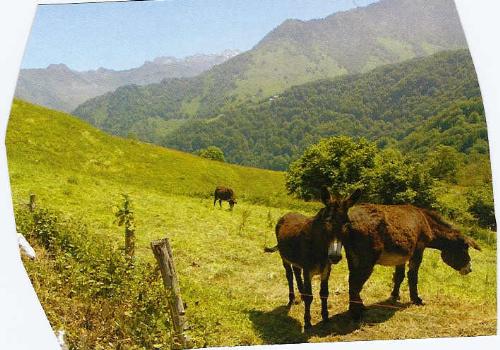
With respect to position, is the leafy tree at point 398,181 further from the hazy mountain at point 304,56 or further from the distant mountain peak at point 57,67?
the distant mountain peak at point 57,67

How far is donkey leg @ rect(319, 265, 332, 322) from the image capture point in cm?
927

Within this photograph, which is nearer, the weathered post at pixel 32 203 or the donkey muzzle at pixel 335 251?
the donkey muzzle at pixel 335 251

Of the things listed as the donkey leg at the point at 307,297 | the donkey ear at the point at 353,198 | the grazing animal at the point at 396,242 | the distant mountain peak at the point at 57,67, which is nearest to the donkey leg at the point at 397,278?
the grazing animal at the point at 396,242

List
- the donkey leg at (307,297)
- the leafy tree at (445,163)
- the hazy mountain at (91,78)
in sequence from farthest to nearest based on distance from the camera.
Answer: the hazy mountain at (91,78) < the leafy tree at (445,163) < the donkey leg at (307,297)

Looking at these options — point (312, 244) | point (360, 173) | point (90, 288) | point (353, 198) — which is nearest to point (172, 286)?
point (90, 288)

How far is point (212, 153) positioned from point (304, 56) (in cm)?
247

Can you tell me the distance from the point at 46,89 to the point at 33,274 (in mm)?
3272

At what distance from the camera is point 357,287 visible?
947 centimetres

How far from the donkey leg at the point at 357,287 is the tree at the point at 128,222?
12.1ft

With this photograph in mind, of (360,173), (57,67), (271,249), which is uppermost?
(57,67)

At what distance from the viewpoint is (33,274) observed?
9812 millimetres

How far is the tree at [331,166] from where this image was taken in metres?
9.16

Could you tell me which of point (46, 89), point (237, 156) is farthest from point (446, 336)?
point (46, 89)

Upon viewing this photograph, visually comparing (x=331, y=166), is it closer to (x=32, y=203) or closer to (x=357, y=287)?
(x=357, y=287)
